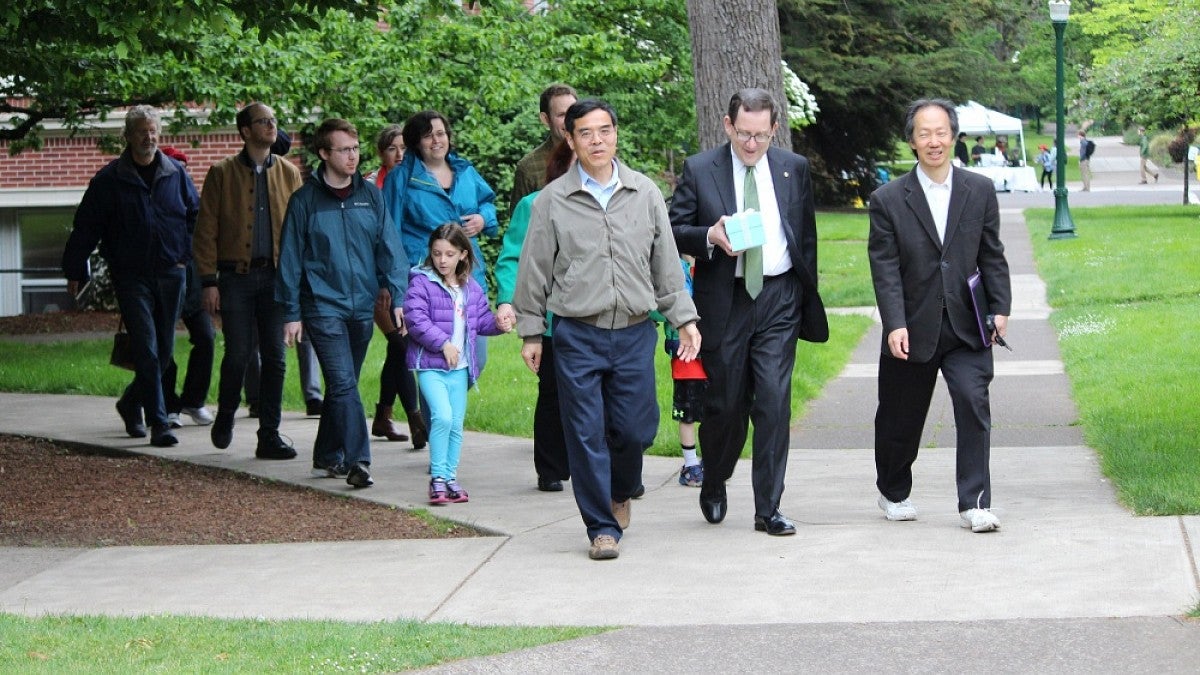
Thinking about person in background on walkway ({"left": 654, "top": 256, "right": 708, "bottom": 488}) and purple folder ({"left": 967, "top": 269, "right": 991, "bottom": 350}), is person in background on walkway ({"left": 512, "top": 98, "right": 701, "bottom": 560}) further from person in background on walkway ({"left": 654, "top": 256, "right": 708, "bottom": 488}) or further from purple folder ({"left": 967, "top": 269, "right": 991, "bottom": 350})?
purple folder ({"left": 967, "top": 269, "right": 991, "bottom": 350})

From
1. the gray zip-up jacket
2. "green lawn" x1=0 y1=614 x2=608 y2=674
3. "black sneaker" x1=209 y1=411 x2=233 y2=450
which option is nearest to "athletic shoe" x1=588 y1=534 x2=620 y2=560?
the gray zip-up jacket

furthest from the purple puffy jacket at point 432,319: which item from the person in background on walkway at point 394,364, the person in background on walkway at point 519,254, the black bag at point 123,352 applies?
the black bag at point 123,352

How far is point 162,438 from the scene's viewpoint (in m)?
10.1

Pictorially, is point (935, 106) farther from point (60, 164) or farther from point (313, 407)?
point (60, 164)

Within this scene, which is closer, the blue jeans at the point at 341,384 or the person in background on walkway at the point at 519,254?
the person in background on walkway at the point at 519,254

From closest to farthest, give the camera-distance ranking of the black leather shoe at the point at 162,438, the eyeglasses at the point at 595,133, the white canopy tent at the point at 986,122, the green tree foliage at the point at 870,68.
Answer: the eyeglasses at the point at 595,133
the black leather shoe at the point at 162,438
the green tree foliage at the point at 870,68
the white canopy tent at the point at 986,122

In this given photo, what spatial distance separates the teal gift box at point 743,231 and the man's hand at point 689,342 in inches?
14.5

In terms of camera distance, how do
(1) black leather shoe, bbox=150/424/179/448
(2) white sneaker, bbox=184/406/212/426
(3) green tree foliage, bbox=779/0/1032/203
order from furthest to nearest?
(3) green tree foliage, bbox=779/0/1032/203
(2) white sneaker, bbox=184/406/212/426
(1) black leather shoe, bbox=150/424/179/448

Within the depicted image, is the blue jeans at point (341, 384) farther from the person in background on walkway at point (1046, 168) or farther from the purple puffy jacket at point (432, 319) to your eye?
the person in background on walkway at point (1046, 168)

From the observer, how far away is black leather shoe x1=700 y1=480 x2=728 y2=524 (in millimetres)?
7277

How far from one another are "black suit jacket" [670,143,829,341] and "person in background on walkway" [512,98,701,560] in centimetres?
19

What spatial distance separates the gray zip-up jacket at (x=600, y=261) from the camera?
21.8ft

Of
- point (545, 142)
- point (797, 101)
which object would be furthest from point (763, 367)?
point (797, 101)

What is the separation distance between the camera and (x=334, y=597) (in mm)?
6203
